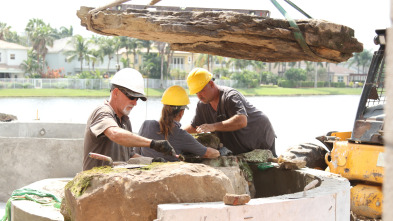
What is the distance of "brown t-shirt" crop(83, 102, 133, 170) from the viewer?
497 centimetres

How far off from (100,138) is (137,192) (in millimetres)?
1247

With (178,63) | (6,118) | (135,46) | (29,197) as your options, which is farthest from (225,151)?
(135,46)

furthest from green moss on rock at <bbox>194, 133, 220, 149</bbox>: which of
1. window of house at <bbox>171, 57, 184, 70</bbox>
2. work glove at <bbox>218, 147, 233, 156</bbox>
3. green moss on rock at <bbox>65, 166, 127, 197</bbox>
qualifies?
→ window of house at <bbox>171, 57, 184, 70</bbox>

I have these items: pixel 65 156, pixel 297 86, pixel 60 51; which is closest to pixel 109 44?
pixel 60 51

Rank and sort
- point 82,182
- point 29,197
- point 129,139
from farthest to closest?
point 29,197 → point 129,139 → point 82,182

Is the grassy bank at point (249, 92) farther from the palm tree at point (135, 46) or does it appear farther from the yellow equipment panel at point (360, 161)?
the yellow equipment panel at point (360, 161)

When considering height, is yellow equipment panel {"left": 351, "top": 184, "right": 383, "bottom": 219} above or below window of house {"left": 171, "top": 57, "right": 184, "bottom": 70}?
below

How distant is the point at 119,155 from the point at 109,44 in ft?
280

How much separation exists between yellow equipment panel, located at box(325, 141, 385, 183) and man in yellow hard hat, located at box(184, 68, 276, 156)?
110 centimetres

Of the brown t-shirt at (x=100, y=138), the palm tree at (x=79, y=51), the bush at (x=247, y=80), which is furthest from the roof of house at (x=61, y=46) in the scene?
the brown t-shirt at (x=100, y=138)

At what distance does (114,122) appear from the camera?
4957 millimetres

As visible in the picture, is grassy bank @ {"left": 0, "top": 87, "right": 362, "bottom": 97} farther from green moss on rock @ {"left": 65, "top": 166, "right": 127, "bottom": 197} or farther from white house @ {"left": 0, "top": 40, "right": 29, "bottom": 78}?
green moss on rock @ {"left": 65, "top": 166, "right": 127, "bottom": 197}

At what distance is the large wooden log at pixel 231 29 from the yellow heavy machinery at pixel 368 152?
218cm

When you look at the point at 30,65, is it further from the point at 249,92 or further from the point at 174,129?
the point at 174,129
